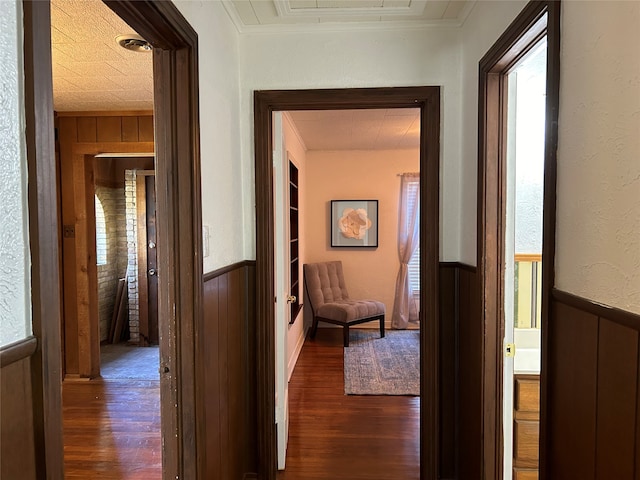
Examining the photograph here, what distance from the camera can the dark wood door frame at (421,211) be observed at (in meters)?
2.13

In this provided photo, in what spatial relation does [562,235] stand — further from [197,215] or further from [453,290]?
[197,215]

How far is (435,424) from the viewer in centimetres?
215

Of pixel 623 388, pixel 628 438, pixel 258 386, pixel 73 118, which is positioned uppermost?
pixel 73 118

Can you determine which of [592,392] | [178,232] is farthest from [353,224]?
[592,392]

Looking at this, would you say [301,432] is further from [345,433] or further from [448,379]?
[448,379]

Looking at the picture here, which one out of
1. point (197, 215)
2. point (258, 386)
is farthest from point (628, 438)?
point (258, 386)

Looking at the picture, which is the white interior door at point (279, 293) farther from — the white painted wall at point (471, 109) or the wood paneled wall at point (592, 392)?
the wood paneled wall at point (592, 392)

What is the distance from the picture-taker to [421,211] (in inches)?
84.9

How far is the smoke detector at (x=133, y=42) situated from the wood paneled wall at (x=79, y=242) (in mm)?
1593

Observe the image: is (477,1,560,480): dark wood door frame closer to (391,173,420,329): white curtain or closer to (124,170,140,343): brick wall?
(391,173,420,329): white curtain

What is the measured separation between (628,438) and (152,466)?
97.3 inches

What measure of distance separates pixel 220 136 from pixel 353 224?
12.9ft

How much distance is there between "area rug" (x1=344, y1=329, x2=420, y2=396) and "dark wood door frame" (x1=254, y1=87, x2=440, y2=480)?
134cm

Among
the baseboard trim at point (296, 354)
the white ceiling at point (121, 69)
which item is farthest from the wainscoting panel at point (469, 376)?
the baseboard trim at point (296, 354)
